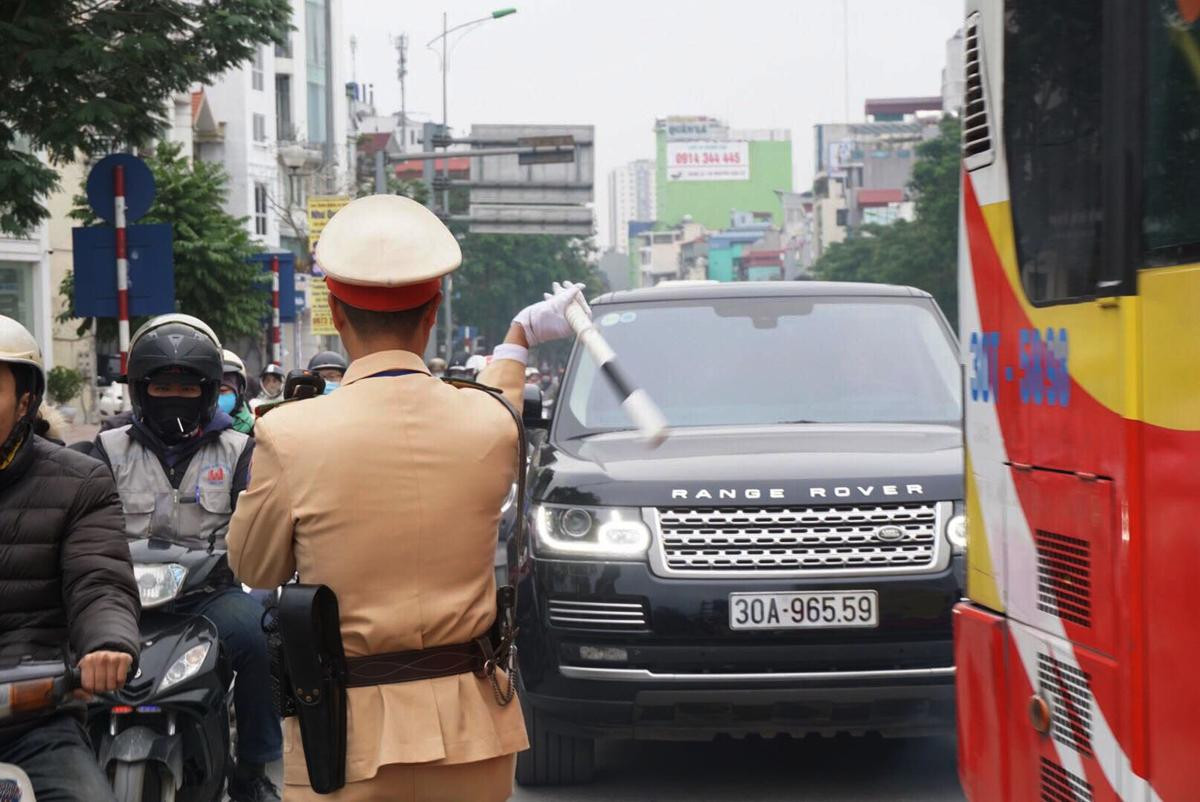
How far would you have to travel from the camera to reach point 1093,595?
12.1 ft

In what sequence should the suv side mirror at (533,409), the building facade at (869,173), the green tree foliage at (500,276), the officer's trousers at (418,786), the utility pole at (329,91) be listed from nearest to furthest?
1. the officer's trousers at (418,786)
2. the suv side mirror at (533,409)
3. the utility pole at (329,91)
4. the green tree foliage at (500,276)
5. the building facade at (869,173)

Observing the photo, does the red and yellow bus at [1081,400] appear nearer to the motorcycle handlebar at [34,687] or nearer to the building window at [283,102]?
the motorcycle handlebar at [34,687]

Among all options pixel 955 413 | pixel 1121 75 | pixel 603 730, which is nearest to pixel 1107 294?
pixel 1121 75

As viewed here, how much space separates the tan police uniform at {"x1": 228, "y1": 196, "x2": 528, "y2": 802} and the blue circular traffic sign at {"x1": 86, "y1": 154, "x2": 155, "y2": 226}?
882cm

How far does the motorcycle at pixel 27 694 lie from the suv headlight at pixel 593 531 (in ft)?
9.90

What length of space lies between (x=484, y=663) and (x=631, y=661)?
324 centimetres

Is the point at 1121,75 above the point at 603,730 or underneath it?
above

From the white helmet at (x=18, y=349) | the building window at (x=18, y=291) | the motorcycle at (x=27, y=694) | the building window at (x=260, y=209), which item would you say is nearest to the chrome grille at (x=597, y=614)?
the white helmet at (x=18, y=349)

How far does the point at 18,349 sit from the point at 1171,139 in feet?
8.10

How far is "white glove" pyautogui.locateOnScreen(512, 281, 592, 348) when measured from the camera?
161 inches

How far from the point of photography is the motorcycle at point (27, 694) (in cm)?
383

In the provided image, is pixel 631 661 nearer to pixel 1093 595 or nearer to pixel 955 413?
pixel 955 413

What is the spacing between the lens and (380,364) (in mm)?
3562

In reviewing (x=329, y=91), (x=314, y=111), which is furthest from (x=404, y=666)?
(x=314, y=111)
